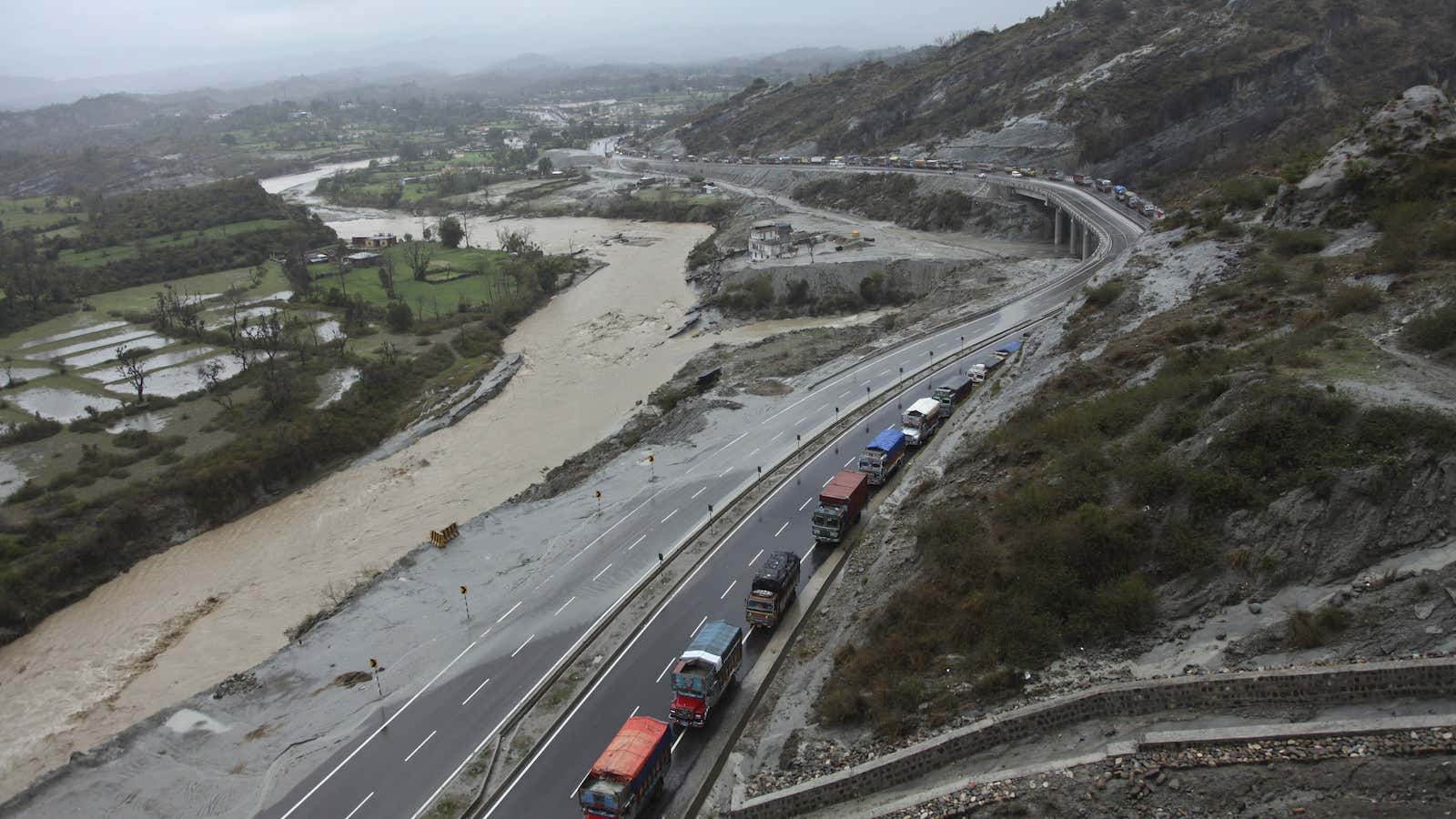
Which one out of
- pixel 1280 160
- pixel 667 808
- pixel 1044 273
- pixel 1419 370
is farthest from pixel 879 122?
pixel 667 808

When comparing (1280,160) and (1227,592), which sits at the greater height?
(1280,160)

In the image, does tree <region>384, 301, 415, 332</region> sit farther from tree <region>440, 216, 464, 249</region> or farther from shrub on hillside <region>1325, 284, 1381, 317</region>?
shrub on hillside <region>1325, 284, 1381, 317</region>

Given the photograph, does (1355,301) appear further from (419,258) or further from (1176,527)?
(419,258)

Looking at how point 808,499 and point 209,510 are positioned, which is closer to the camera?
point 808,499

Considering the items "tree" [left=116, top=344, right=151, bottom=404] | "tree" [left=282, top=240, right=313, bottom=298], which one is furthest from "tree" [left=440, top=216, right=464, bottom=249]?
"tree" [left=116, top=344, right=151, bottom=404]

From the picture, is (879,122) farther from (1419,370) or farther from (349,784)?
(349,784)

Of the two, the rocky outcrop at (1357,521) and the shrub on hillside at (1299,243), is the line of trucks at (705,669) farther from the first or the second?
the shrub on hillside at (1299,243)
